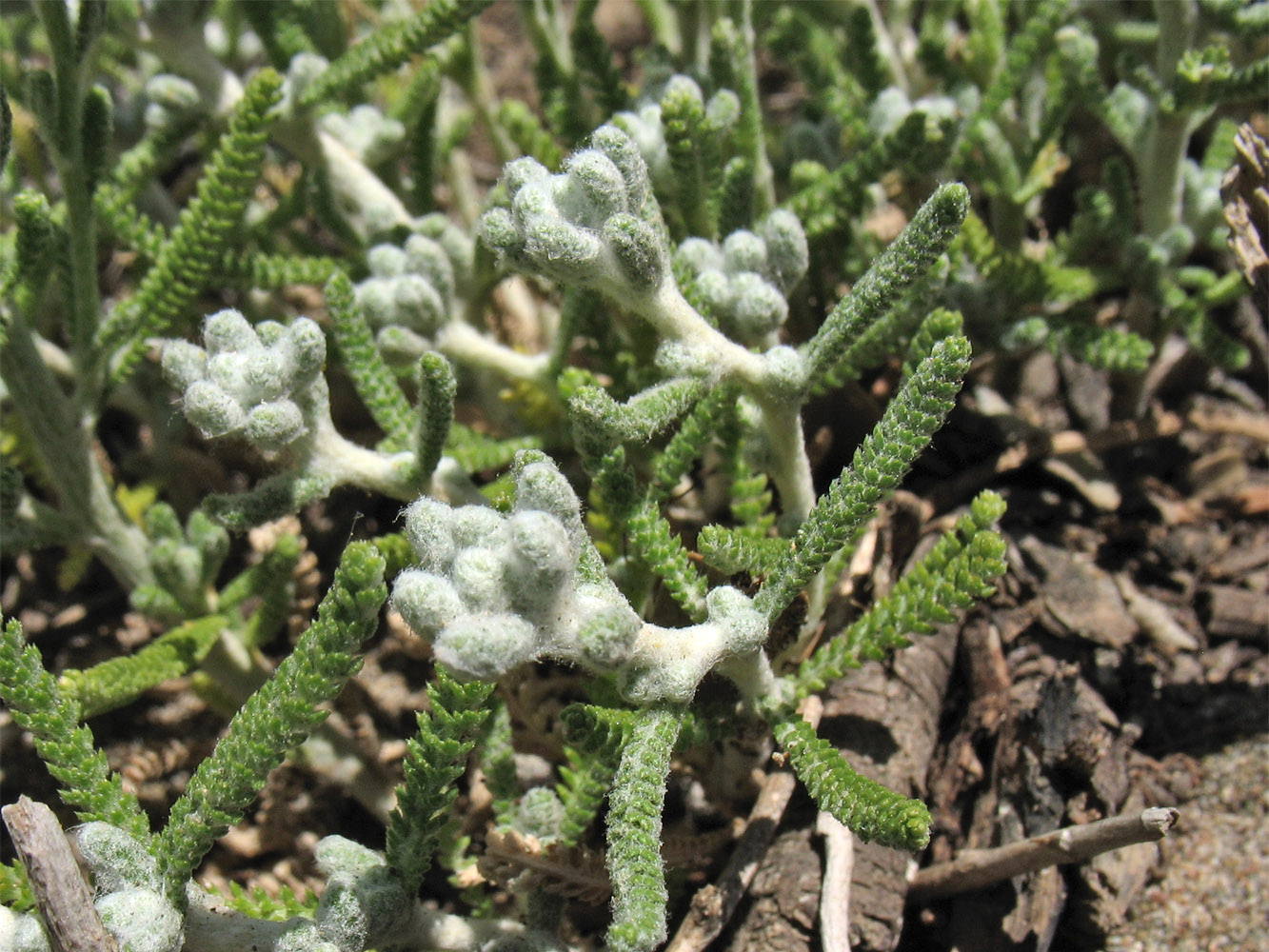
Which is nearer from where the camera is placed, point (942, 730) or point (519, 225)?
point (519, 225)

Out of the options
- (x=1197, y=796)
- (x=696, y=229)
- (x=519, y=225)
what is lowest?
(x=1197, y=796)

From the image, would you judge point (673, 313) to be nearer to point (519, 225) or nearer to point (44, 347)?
point (519, 225)

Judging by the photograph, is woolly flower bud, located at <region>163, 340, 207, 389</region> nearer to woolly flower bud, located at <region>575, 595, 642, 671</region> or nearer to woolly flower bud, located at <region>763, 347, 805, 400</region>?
woolly flower bud, located at <region>575, 595, 642, 671</region>

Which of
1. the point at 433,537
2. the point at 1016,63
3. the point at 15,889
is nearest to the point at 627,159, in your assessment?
the point at 433,537

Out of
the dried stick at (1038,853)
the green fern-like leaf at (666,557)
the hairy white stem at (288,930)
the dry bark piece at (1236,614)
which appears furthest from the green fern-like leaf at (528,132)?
the dry bark piece at (1236,614)

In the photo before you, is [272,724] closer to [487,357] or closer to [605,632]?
[605,632]

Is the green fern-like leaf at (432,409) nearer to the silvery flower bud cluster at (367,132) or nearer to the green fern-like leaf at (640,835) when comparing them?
the green fern-like leaf at (640,835)

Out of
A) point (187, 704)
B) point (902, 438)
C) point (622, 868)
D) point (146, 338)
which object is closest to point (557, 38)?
point (146, 338)
